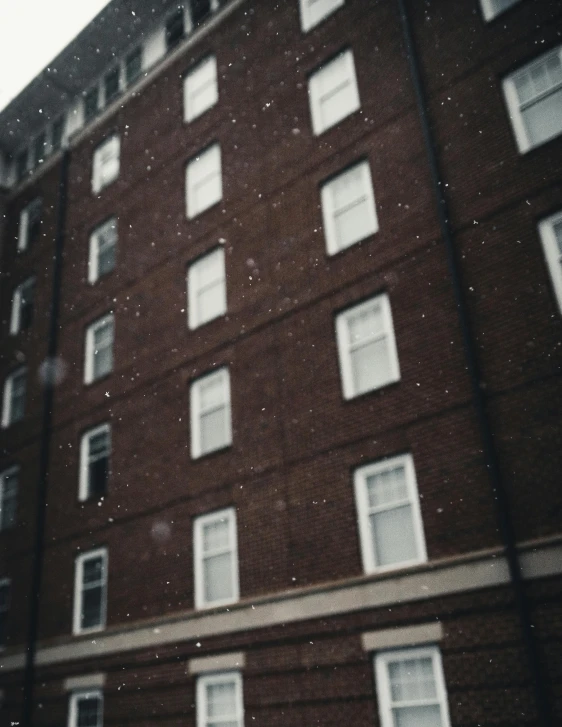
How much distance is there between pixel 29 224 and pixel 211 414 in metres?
13.9

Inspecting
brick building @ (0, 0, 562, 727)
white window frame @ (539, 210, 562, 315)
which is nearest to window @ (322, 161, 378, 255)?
brick building @ (0, 0, 562, 727)

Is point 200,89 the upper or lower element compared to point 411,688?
upper

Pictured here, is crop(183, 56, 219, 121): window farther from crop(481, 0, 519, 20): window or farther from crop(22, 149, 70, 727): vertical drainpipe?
crop(481, 0, 519, 20): window

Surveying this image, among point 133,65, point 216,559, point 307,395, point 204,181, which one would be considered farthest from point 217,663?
point 133,65

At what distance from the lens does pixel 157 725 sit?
13.9 m

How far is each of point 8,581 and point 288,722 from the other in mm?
10478

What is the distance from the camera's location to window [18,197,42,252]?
25.2 metres

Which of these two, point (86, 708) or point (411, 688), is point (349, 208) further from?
point (86, 708)

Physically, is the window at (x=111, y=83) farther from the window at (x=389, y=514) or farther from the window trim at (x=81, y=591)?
the window at (x=389, y=514)

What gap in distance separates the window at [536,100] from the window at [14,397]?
1624 centimetres

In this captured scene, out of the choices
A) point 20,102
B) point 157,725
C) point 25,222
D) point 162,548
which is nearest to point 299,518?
point 162,548

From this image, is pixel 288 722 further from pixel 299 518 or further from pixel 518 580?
pixel 518 580

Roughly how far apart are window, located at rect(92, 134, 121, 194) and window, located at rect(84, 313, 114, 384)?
5018mm

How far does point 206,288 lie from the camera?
17.5 m
